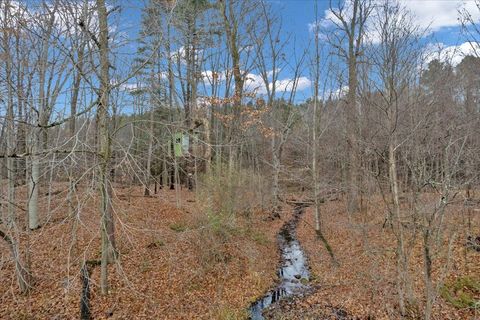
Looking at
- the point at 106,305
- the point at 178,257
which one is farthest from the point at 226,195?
the point at 106,305

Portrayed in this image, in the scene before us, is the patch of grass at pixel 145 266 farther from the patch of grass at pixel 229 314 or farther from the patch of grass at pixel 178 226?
the patch of grass at pixel 178 226

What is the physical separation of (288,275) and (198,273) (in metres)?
3.09

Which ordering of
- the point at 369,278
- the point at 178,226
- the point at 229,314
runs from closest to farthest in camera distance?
the point at 229,314 < the point at 369,278 < the point at 178,226

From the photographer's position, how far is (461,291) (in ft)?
24.6

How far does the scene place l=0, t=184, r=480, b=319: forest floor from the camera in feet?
23.0

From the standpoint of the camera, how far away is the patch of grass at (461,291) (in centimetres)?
696

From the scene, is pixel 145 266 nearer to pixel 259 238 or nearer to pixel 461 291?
pixel 259 238

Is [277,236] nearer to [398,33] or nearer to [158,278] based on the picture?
[158,278]

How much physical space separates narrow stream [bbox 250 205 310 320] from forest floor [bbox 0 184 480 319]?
255 mm

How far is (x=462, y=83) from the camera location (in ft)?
42.6

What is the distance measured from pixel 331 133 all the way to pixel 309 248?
8.01m

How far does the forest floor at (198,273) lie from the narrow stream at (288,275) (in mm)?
255

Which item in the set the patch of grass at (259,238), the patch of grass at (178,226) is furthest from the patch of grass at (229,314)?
the patch of grass at (259,238)

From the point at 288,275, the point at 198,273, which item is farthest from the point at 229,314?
the point at 288,275
